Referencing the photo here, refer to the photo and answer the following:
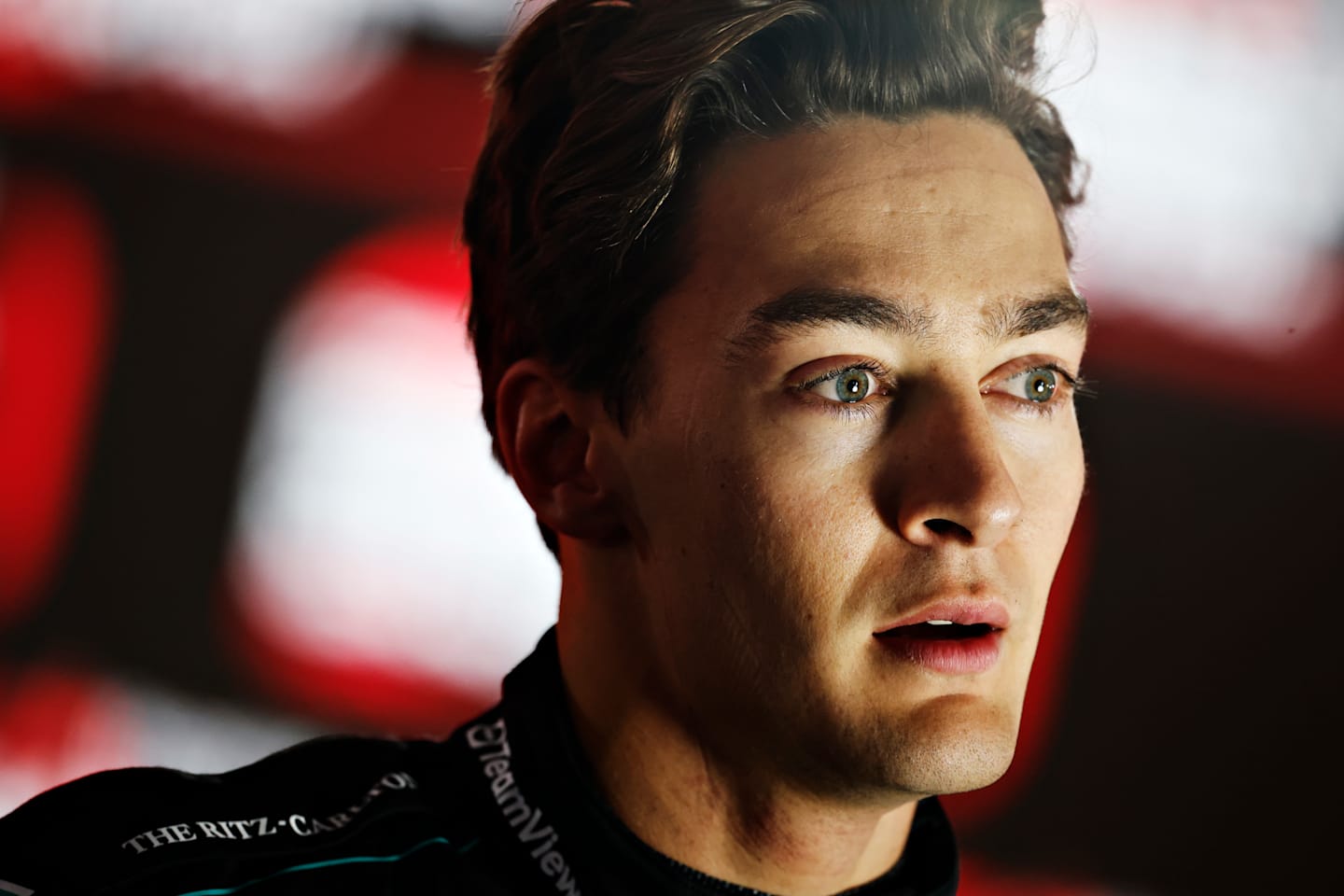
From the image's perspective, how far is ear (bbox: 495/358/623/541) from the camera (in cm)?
125

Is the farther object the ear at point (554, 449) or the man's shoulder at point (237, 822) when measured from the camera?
the ear at point (554, 449)

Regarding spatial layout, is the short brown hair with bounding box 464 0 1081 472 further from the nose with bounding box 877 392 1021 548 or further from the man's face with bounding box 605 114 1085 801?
the nose with bounding box 877 392 1021 548

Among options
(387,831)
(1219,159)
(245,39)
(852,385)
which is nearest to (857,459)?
(852,385)

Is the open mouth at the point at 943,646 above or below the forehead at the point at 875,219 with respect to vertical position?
Answer: below

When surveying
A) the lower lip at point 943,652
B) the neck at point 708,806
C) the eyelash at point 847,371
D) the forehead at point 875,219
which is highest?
the forehead at point 875,219

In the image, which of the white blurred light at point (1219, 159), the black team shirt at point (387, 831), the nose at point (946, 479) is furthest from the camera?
the white blurred light at point (1219, 159)

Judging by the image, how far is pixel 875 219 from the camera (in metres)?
1.14

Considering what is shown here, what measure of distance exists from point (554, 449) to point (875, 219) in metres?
0.36

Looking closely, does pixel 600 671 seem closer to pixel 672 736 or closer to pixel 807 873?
pixel 672 736

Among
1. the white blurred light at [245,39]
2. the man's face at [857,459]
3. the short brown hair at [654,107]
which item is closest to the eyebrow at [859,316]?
the man's face at [857,459]

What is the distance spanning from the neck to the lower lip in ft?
0.49

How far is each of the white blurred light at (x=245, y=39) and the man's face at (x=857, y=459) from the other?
1.36m

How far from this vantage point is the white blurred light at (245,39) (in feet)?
7.77

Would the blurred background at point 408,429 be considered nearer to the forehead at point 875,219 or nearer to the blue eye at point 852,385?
the forehead at point 875,219
